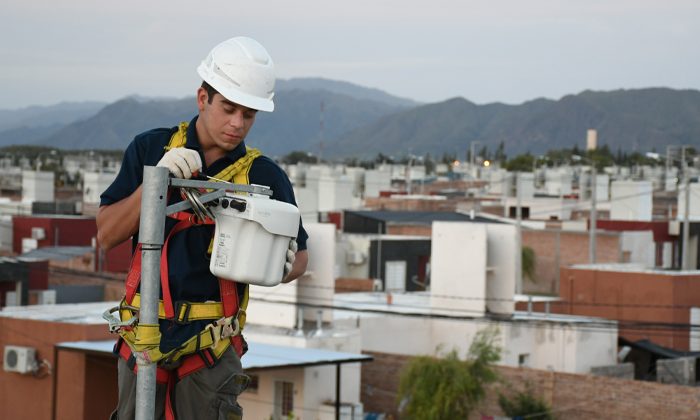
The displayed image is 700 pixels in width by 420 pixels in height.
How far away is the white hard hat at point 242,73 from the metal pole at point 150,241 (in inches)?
18.3

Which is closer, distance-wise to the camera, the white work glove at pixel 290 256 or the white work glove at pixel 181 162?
the white work glove at pixel 181 162

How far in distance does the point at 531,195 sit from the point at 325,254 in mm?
50780

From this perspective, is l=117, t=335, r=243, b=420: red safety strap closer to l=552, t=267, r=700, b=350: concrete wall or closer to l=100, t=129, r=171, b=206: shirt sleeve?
l=100, t=129, r=171, b=206: shirt sleeve

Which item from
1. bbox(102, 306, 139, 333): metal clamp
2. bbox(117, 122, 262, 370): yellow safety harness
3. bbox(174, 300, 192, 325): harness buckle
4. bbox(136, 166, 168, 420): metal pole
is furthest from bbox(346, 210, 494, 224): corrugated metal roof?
bbox(136, 166, 168, 420): metal pole

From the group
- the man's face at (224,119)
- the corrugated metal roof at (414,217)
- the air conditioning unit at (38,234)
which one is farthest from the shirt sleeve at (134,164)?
the corrugated metal roof at (414,217)

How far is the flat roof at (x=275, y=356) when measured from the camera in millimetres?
19484

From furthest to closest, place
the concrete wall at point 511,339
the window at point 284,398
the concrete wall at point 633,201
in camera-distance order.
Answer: the concrete wall at point 633,201 → the concrete wall at point 511,339 → the window at point 284,398

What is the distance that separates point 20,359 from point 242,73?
17052mm

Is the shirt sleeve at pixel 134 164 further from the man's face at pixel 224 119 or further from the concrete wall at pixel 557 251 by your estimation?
the concrete wall at pixel 557 251

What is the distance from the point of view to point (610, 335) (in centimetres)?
3133

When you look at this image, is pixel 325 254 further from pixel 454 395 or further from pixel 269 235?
pixel 269 235

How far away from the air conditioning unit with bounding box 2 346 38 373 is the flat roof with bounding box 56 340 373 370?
829 millimetres

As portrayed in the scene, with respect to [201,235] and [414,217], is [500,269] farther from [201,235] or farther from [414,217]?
[201,235]

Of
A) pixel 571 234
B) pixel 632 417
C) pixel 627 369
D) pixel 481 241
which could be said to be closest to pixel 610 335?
pixel 627 369
